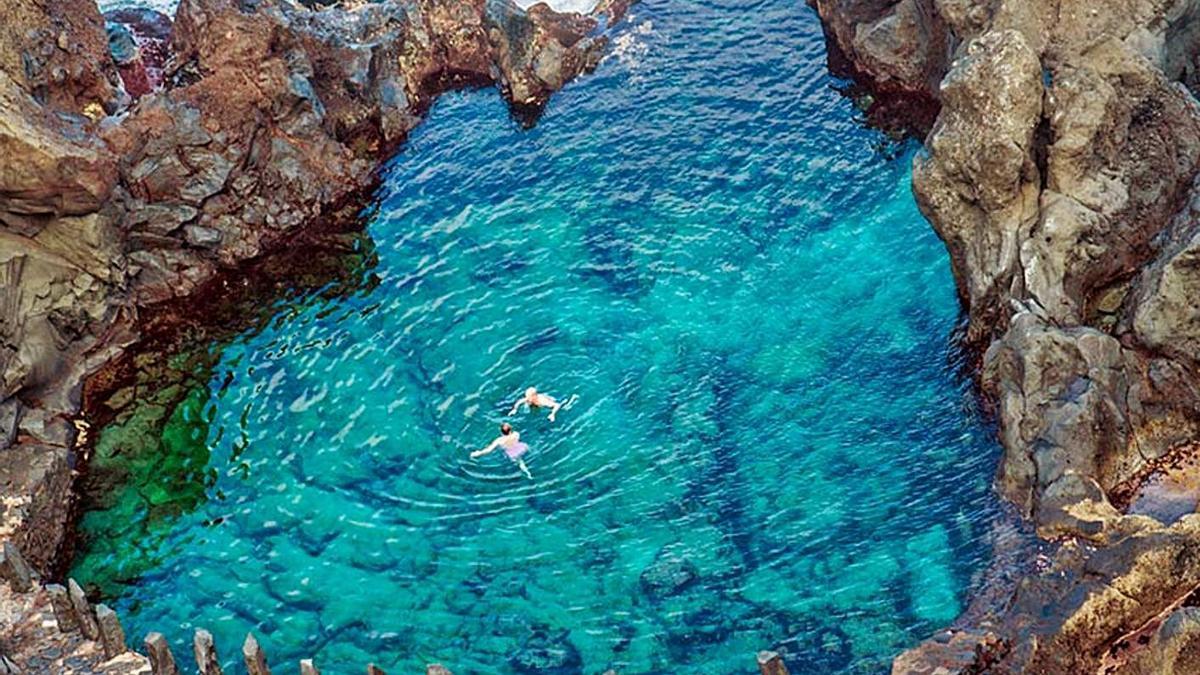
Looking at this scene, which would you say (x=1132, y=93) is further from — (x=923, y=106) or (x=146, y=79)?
(x=146, y=79)

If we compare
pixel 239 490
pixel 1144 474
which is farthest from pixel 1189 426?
pixel 239 490

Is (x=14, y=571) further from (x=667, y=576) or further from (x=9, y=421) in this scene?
(x=667, y=576)

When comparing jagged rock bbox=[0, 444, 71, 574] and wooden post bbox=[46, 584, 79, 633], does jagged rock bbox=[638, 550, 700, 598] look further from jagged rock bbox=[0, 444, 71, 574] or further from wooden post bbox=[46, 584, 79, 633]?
jagged rock bbox=[0, 444, 71, 574]

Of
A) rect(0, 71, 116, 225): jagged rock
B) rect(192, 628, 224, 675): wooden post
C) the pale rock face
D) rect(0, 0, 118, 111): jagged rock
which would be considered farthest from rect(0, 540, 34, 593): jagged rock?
the pale rock face

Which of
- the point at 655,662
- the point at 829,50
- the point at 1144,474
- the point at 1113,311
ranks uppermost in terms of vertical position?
the point at 829,50

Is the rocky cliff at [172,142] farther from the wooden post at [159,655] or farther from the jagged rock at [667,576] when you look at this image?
the jagged rock at [667,576]

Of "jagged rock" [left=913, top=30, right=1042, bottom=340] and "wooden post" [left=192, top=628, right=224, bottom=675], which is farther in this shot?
"jagged rock" [left=913, top=30, right=1042, bottom=340]

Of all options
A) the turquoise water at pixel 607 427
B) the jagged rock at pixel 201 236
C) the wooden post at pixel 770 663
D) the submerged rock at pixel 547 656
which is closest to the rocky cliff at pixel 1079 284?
the turquoise water at pixel 607 427
